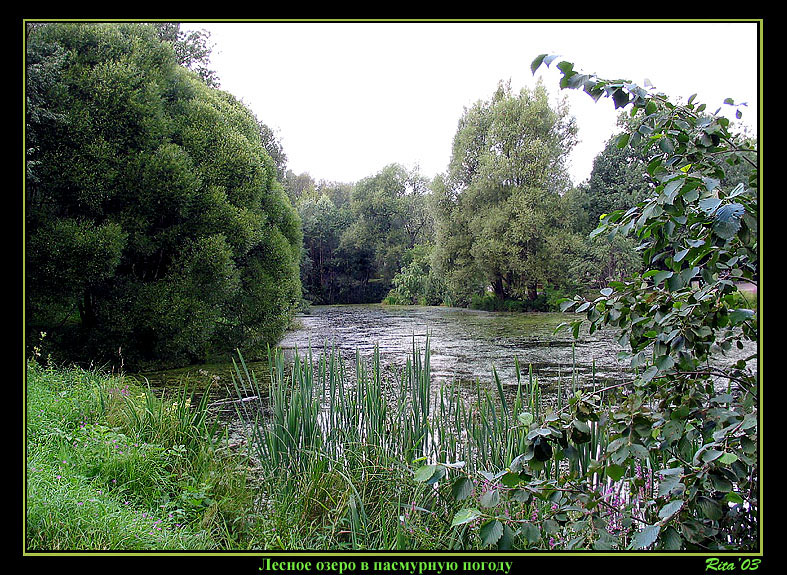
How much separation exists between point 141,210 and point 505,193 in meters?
7.56

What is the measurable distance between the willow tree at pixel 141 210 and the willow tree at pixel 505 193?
4974 millimetres

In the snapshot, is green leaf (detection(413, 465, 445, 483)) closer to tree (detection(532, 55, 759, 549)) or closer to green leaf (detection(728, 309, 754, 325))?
tree (detection(532, 55, 759, 549))

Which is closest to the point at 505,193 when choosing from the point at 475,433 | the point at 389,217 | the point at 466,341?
the point at 389,217

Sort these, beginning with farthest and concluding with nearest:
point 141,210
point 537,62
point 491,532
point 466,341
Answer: point 466,341, point 141,210, point 537,62, point 491,532

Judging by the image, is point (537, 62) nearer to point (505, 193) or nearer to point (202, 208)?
point (202, 208)

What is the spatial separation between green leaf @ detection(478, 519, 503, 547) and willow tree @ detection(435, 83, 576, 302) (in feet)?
30.4

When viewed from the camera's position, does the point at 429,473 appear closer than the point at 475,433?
Yes

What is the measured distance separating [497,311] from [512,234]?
1.86 meters

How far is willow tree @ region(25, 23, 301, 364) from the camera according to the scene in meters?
4.90

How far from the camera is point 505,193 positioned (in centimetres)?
1100

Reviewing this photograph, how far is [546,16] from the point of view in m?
1.13

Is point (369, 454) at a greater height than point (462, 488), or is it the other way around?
point (462, 488)

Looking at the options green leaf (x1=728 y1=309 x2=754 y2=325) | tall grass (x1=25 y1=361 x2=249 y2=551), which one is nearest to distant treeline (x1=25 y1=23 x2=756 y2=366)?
tall grass (x1=25 y1=361 x2=249 y2=551)
